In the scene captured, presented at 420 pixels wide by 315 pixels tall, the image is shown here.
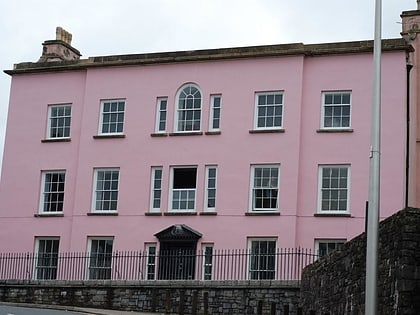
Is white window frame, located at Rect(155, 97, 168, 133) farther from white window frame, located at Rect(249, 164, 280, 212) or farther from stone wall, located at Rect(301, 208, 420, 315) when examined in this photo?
stone wall, located at Rect(301, 208, 420, 315)

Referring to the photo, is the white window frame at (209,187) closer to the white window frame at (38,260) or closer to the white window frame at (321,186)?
the white window frame at (321,186)

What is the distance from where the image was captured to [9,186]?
3612 cm

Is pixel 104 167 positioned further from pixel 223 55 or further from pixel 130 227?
pixel 223 55

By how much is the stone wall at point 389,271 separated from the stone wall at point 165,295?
8262 mm

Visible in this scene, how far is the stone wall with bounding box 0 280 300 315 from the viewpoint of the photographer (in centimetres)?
2698

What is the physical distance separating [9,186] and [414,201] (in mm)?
16964

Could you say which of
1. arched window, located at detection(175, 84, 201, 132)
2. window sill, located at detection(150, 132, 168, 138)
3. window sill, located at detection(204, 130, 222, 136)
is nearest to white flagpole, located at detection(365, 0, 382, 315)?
window sill, located at detection(204, 130, 222, 136)

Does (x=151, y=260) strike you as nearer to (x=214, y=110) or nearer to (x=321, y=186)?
(x=214, y=110)

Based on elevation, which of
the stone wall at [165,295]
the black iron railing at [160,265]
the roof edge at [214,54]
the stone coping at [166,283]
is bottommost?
the stone wall at [165,295]

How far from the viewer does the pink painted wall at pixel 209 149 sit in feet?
103

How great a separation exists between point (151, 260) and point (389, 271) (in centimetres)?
2001

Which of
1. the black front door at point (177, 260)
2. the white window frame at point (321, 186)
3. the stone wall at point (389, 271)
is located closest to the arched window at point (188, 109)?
the black front door at point (177, 260)

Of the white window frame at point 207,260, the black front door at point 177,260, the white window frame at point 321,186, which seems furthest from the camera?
the black front door at point 177,260

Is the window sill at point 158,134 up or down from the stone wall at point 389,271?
up
